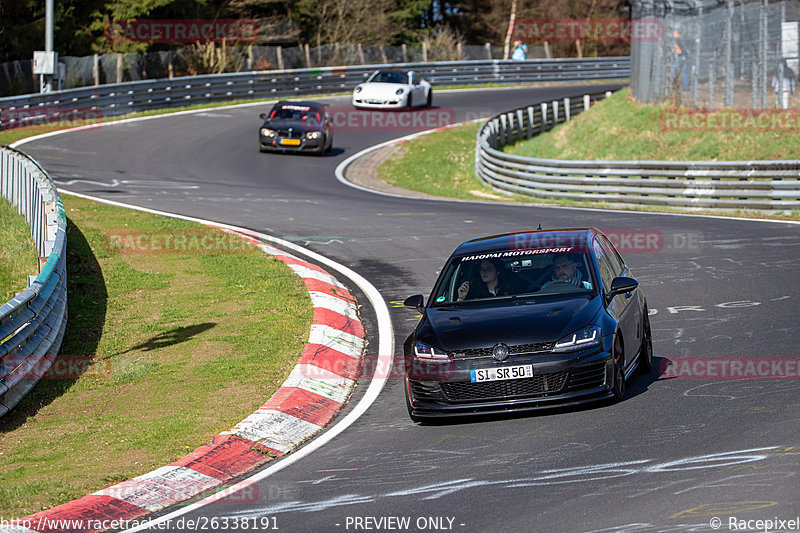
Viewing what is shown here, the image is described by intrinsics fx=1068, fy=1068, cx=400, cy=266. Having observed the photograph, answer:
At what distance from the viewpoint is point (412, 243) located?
56.7ft

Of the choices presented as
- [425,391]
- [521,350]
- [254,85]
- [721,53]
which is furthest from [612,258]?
[254,85]

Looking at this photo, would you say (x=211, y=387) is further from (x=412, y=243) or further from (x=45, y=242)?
(x=412, y=243)

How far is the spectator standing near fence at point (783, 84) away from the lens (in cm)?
2564

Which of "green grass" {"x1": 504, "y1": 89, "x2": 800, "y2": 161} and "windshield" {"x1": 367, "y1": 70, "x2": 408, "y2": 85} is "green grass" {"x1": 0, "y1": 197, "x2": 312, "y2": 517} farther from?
"windshield" {"x1": 367, "y1": 70, "x2": 408, "y2": 85}

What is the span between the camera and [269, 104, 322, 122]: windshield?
3322 centimetres

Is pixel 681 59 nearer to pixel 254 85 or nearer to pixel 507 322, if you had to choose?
pixel 254 85

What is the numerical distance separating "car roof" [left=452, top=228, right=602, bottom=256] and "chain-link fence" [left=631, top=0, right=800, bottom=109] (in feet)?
57.6

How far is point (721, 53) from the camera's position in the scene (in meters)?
27.8

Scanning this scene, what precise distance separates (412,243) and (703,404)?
9.61m

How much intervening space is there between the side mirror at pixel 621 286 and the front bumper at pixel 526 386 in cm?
87

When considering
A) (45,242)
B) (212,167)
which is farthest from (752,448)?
(212,167)

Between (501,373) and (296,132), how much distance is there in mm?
25597

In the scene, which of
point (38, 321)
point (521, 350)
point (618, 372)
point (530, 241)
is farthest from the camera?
point (38, 321)

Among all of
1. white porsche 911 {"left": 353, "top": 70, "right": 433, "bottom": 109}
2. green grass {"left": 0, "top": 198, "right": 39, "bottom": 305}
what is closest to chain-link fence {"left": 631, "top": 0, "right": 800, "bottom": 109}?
white porsche 911 {"left": 353, "top": 70, "right": 433, "bottom": 109}
